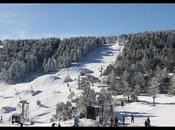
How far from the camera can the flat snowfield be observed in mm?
53906

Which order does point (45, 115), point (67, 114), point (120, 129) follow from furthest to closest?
point (45, 115), point (67, 114), point (120, 129)

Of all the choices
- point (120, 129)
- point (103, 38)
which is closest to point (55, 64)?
point (103, 38)

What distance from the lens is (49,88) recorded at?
116 m

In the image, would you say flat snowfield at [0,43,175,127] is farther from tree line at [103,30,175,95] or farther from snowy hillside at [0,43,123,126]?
tree line at [103,30,175,95]

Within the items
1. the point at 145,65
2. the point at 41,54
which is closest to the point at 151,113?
the point at 145,65

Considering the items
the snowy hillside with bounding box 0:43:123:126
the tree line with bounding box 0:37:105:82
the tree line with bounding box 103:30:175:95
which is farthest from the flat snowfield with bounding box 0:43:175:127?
the tree line with bounding box 103:30:175:95

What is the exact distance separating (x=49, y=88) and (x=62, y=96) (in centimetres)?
2214

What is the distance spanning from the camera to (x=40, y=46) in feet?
612

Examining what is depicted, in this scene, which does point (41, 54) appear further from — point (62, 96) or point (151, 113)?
point (151, 113)

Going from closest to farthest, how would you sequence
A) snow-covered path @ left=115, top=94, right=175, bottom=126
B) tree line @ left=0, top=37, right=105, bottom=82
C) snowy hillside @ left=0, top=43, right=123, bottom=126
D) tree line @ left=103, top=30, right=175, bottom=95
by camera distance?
snow-covered path @ left=115, top=94, right=175, bottom=126, snowy hillside @ left=0, top=43, right=123, bottom=126, tree line @ left=103, top=30, right=175, bottom=95, tree line @ left=0, top=37, right=105, bottom=82

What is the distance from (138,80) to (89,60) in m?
70.4

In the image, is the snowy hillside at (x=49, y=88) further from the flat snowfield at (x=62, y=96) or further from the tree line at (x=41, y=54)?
the tree line at (x=41, y=54)

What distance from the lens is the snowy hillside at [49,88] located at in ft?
272

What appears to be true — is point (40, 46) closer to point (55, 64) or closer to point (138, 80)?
point (55, 64)
